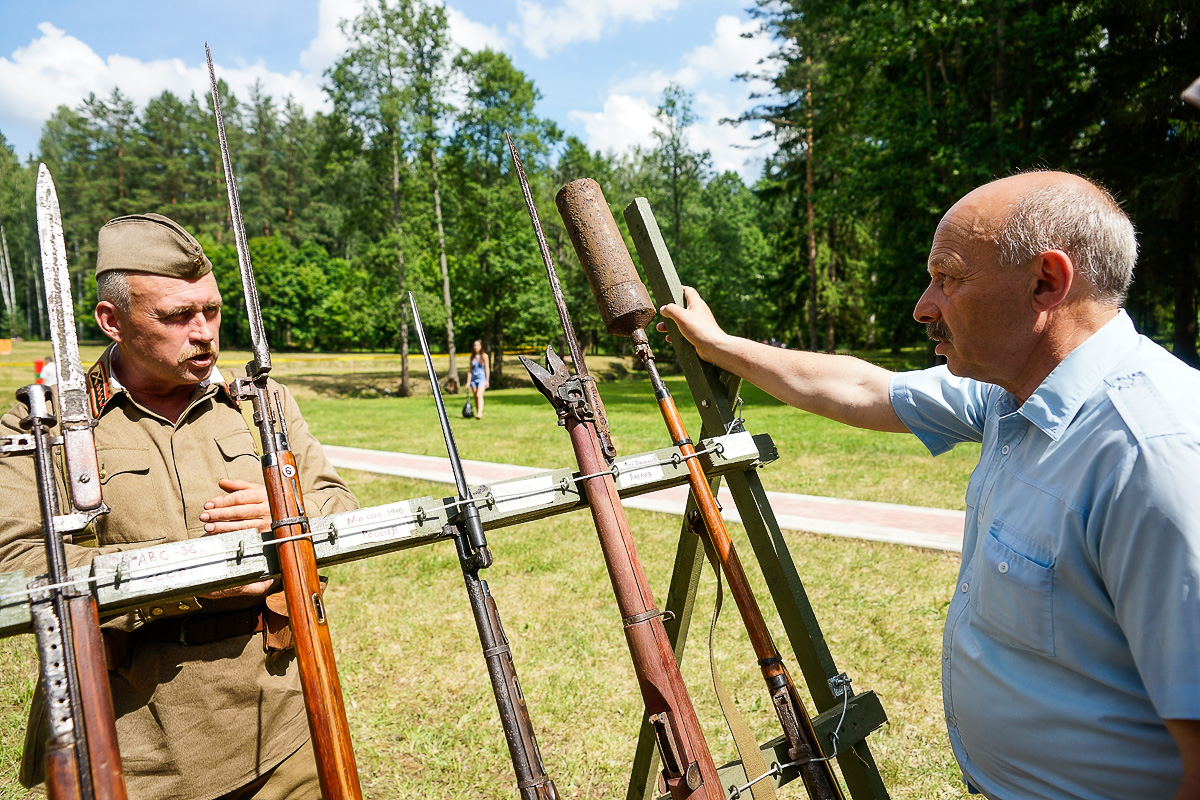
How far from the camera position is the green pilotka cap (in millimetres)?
1821

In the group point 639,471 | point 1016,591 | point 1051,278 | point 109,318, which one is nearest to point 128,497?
point 109,318

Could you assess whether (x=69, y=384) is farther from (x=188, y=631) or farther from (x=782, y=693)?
(x=782, y=693)

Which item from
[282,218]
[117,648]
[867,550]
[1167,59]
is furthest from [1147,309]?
[282,218]

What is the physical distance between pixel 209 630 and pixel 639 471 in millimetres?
1266

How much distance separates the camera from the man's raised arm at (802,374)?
2057 mm

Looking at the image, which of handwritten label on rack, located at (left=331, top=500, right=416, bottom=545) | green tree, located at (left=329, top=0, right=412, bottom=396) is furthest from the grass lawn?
green tree, located at (left=329, top=0, right=412, bottom=396)

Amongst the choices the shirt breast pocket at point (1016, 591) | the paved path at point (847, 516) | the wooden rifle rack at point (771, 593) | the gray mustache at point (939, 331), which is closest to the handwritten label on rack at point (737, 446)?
the wooden rifle rack at point (771, 593)

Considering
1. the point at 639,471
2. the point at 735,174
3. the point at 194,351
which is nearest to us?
the point at 639,471

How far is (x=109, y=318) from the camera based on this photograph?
1.86 meters

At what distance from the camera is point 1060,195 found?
138cm

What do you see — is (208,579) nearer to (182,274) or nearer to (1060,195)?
(182,274)

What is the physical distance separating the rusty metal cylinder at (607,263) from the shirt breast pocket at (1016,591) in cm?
103

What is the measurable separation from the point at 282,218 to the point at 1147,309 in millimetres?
54608

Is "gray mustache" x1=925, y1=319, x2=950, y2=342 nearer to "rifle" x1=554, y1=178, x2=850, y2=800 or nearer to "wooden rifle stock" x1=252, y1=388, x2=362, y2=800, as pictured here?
"rifle" x1=554, y1=178, x2=850, y2=800
